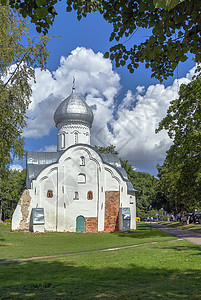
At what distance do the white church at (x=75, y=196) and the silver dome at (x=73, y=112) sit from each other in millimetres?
3888

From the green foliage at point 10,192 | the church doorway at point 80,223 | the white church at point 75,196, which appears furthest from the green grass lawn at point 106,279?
the green foliage at point 10,192

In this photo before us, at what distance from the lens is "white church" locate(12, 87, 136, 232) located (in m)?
31.7

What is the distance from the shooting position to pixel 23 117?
52.3 feet

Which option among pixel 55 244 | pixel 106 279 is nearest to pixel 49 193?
pixel 55 244

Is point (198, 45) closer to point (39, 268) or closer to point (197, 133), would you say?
point (39, 268)

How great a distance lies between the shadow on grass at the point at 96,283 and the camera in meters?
6.26

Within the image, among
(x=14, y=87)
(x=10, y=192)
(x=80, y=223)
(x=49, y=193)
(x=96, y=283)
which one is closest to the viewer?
(x=96, y=283)

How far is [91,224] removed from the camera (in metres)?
32.9

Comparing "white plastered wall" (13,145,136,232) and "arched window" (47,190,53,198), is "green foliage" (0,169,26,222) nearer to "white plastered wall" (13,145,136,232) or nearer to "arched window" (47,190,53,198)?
"white plastered wall" (13,145,136,232)

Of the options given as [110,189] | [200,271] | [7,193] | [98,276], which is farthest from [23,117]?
[7,193]

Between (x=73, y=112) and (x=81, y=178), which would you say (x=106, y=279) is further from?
(x=73, y=112)

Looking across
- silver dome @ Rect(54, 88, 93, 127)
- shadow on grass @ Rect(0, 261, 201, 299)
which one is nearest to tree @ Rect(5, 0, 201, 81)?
shadow on grass @ Rect(0, 261, 201, 299)

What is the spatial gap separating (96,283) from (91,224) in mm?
25985

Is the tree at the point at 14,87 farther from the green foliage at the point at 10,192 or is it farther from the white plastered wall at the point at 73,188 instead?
the green foliage at the point at 10,192
